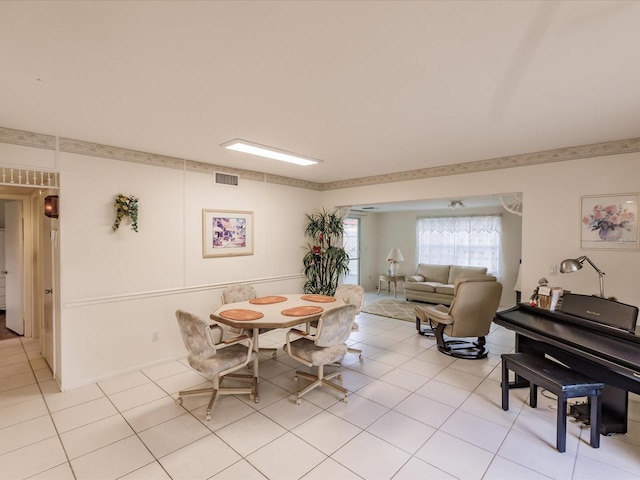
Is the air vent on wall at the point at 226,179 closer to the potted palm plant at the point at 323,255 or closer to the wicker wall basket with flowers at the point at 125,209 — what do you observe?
the wicker wall basket with flowers at the point at 125,209

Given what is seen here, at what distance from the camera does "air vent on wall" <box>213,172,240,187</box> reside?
14.3 feet

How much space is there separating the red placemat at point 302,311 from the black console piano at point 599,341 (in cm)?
186

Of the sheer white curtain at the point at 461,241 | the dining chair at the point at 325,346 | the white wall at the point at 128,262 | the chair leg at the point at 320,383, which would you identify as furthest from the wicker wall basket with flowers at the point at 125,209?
the sheer white curtain at the point at 461,241

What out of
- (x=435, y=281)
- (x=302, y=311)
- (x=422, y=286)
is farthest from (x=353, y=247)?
(x=302, y=311)

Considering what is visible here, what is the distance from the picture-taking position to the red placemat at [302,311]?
3264mm

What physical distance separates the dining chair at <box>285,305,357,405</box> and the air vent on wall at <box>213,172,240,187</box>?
2.44 m

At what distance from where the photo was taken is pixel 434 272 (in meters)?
7.71

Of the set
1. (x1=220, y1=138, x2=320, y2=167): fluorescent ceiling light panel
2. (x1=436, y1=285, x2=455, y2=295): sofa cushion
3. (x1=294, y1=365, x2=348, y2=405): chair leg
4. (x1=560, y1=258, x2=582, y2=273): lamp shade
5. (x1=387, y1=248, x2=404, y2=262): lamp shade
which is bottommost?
(x1=294, y1=365, x2=348, y2=405): chair leg

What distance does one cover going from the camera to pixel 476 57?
1.72 meters

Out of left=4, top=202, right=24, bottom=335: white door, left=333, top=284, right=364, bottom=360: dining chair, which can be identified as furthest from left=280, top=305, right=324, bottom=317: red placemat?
left=4, top=202, right=24, bottom=335: white door

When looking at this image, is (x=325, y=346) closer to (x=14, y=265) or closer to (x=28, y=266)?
(x=28, y=266)

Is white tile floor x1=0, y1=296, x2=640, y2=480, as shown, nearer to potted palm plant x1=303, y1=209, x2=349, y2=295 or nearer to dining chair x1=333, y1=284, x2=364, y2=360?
dining chair x1=333, y1=284, x2=364, y2=360

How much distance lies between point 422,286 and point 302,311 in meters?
4.72

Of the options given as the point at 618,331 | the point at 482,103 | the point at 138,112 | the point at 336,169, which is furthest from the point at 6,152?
the point at 618,331
